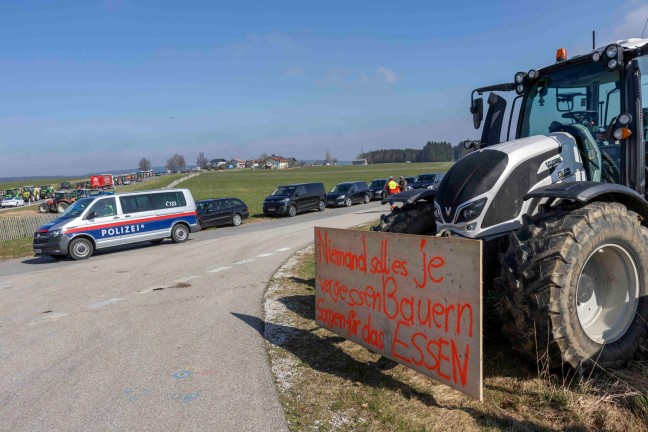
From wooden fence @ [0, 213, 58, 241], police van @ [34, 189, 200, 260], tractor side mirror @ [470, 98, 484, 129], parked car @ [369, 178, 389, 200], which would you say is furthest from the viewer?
parked car @ [369, 178, 389, 200]

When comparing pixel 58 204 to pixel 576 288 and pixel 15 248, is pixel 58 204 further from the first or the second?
pixel 576 288

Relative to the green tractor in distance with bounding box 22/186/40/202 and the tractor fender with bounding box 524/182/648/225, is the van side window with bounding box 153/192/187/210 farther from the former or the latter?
the green tractor in distance with bounding box 22/186/40/202

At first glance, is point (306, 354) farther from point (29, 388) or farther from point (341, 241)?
point (29, 388)

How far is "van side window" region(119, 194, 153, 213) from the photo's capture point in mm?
16820

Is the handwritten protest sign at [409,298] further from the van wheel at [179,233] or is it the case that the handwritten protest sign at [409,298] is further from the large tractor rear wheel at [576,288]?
the van wheel at [179,233]

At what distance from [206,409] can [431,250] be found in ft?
7.65

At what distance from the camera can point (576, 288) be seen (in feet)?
12.5

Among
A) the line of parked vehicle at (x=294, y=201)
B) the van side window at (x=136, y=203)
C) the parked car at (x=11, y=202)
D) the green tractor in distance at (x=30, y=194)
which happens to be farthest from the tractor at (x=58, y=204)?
the van side window at (x=136, y=203)

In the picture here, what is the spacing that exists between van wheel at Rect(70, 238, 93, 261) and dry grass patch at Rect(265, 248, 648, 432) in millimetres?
12573

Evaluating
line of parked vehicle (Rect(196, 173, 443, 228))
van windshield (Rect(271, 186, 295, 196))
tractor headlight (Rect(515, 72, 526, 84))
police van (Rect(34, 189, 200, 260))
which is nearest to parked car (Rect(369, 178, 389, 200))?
line of parked vehicle (Rect(196, 173, 443, 228))

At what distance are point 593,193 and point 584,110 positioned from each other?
199 cm

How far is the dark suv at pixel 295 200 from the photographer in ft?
91.6

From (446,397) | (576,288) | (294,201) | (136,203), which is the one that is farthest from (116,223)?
(576,288)

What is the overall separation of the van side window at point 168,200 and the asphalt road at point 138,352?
21.4 ft
